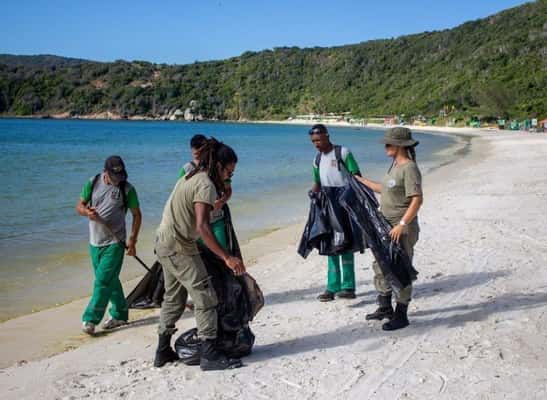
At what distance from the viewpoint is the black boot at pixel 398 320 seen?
471cm

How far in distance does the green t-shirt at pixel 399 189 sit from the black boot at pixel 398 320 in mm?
686

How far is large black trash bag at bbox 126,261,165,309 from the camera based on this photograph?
18.5 feet

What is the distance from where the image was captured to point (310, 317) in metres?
5.23

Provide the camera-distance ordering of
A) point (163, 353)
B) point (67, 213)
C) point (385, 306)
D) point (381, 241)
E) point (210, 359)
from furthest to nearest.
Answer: point (67, 213) → point (385, 306) → point (381, 241) → point (163, 353) → point (210, 359)

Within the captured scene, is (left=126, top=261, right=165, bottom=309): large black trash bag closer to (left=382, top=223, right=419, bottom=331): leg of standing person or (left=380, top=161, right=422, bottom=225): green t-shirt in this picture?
(left=382, top=223, right=419, bottom=331): leg of standing person

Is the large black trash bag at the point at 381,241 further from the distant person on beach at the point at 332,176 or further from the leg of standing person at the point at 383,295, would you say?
the distant person on beach at the point at 332,176

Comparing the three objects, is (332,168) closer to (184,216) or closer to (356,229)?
(356,229)

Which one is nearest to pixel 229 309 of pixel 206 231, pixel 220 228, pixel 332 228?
pixel 206 231

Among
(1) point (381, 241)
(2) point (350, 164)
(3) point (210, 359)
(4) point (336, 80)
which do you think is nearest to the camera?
(3) point (210, 359)

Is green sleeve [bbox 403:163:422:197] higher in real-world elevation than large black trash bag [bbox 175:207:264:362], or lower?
higher

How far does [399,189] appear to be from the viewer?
4.60 metres

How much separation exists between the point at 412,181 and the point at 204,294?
5.77ft

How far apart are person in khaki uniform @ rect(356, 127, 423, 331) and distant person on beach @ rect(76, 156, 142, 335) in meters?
2.23

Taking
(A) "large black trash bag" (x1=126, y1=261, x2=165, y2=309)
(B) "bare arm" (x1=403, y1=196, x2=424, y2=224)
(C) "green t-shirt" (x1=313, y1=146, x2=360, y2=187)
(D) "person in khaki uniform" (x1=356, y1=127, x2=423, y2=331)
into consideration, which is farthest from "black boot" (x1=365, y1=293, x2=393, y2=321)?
(A) "large black trash bag" (x1=126, y1=261, x2=165, y2=309)
